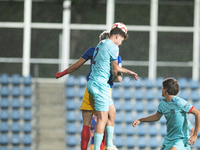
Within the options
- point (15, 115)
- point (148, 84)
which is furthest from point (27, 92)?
point (148, 84)

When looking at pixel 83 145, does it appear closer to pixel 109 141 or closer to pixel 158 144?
pixel 109 141

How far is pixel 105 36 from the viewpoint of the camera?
15.2ft

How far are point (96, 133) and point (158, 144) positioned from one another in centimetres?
709

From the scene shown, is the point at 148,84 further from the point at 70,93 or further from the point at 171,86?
the point at 171,86

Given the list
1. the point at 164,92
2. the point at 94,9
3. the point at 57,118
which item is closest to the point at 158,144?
the point at 57,118

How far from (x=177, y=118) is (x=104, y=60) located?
1256mm

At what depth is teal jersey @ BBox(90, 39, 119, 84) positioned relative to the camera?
4102 millimetres

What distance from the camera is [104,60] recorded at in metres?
4.10

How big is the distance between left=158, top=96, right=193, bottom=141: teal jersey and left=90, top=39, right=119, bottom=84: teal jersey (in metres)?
1.00

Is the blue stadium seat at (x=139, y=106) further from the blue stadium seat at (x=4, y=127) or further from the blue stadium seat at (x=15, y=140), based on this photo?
the blue stadium seat at (x=4, y=127)

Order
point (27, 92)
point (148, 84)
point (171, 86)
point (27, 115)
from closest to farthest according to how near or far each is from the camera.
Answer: point (171, 86) < point (27, 115) < point (27, 92) < point (148, 84)

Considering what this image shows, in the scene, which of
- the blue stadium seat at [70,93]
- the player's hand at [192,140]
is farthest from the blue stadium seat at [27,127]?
the player's hand at [192,140]

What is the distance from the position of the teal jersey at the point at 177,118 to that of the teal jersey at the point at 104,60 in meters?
1.00

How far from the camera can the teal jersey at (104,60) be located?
4102 millimetres
